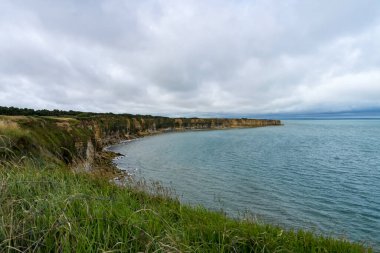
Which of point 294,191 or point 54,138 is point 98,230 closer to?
point 294,191

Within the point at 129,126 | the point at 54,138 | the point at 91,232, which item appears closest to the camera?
the point at 91,232

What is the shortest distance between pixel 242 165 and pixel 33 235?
3702 cm

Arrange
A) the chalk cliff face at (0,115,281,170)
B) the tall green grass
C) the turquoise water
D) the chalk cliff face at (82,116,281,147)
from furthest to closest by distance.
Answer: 1. the chalk cliff face at (82,116,281,147)
2. the chalk cliff face at (0,115,281,170)
3. the turquoise water
4. the tall green grass

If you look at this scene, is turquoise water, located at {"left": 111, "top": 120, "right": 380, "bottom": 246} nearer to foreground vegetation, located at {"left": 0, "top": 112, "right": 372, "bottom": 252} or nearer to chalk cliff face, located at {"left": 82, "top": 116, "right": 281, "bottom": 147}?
foreground vegetation, located at {"left": 0, "top": 112, "right": 372, "bottom": 252}

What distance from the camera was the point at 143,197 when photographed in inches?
358

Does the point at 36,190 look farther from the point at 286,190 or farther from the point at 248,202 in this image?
the point at 286,190

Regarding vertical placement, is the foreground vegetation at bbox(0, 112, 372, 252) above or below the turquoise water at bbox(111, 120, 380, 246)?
above

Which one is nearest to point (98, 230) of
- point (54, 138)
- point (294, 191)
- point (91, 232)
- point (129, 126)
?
point (91, 232)

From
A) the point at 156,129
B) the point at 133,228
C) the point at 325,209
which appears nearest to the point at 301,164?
the point at 325,209

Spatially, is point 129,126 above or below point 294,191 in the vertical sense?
above

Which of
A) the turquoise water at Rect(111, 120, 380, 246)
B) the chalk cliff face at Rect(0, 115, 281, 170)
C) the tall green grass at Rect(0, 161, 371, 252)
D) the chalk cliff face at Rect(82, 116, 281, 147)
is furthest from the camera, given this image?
the chalk cliff face at Rect(82, 116, 281, 147)

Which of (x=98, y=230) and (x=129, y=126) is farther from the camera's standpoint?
(x=129, y=126)

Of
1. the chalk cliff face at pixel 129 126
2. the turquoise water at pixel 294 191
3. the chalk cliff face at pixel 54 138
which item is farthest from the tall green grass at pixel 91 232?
the chalk cliff face at pixel 129 126

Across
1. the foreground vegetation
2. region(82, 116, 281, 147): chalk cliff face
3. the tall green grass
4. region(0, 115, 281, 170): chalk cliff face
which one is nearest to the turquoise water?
the foreground vegetation
